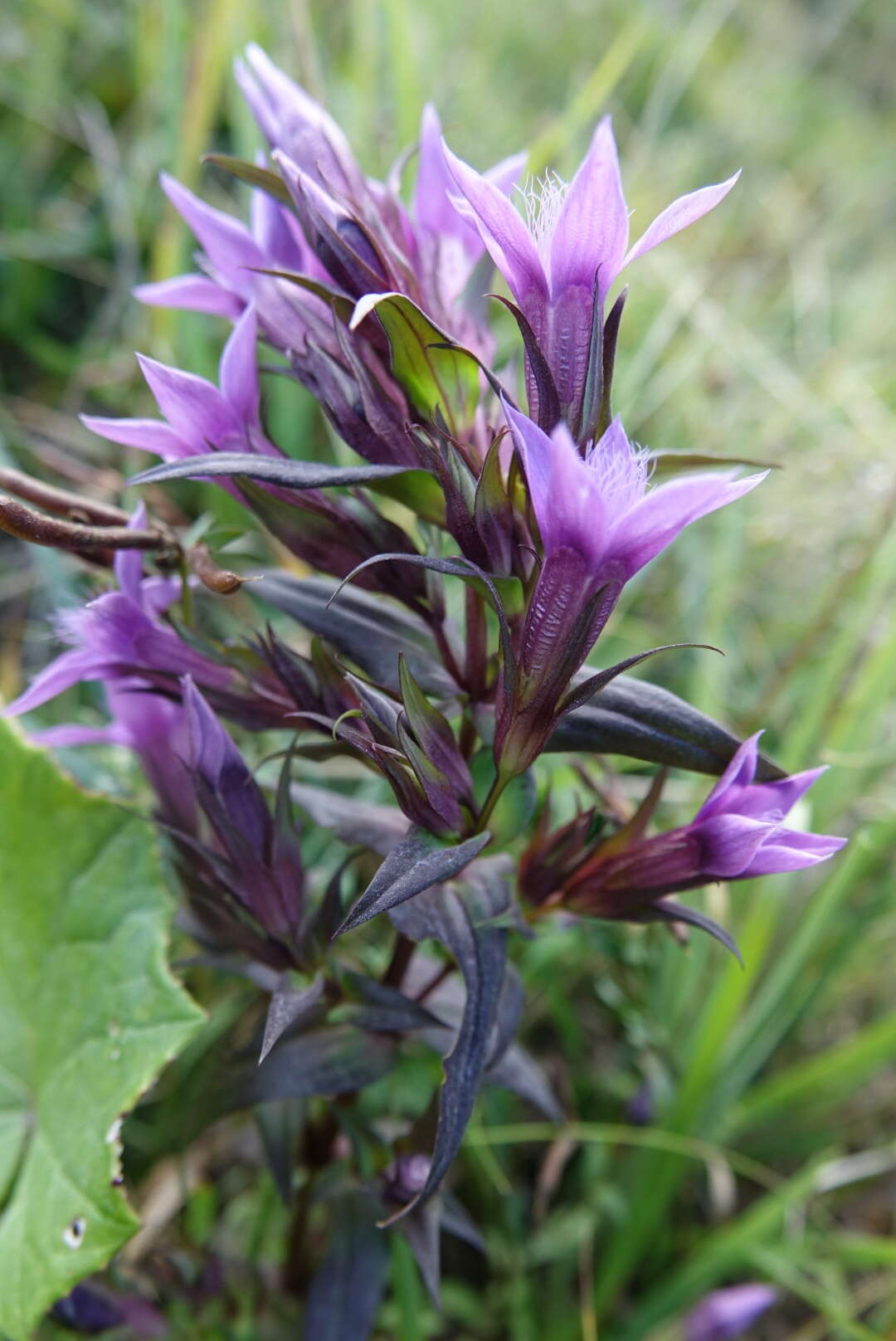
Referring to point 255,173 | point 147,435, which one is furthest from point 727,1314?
point 255,173

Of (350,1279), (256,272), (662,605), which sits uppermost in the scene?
(256,272)

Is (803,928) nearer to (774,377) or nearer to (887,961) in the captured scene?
(887,961)

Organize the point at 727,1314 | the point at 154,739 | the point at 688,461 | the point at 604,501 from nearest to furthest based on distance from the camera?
the point at 604,501 → the point at 688,461 → the point at 154,739 → the point at 727,1314

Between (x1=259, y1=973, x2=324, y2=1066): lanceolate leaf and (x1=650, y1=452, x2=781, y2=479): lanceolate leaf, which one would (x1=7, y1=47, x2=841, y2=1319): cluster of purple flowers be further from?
(x1=650, y1=452, x2=781, y2=479): lanceolate leaf

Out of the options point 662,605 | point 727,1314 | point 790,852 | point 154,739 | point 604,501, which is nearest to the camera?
point 604,501

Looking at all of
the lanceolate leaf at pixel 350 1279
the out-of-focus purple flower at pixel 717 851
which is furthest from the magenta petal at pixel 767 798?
the lanceolate leaf at pixel 350 1279

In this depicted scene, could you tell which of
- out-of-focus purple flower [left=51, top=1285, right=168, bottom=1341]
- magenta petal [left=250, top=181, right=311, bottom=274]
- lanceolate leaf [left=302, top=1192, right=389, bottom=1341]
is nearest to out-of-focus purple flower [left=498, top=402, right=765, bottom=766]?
magenta petal [left=250, top=181, right=311, bottom=274]

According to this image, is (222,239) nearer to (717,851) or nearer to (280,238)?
(280,238)

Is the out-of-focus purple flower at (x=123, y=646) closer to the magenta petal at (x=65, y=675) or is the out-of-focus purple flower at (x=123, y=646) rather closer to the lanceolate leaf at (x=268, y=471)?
the magenta petal at (x=65, y=675)
